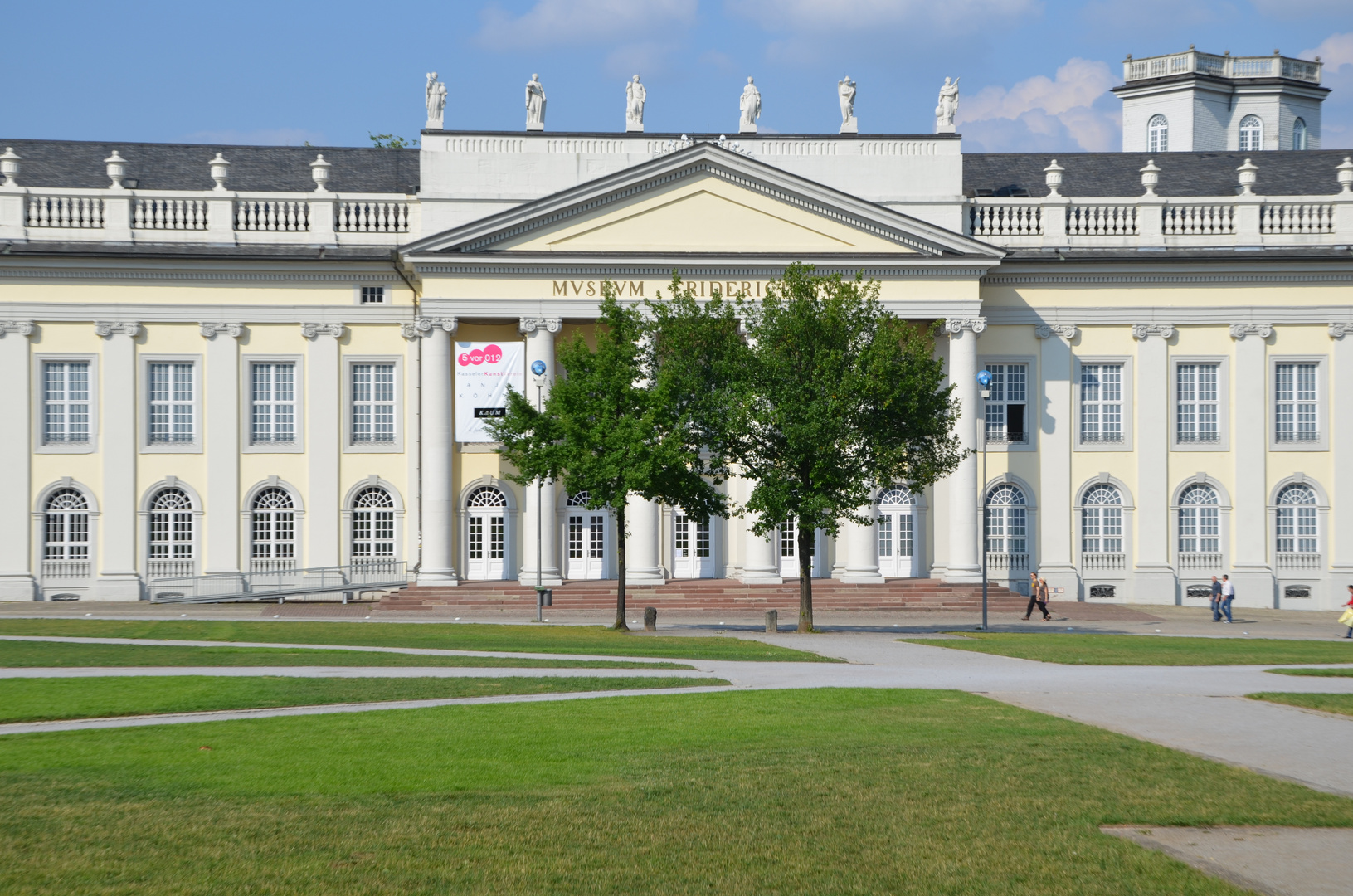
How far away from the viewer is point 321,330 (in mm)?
47781

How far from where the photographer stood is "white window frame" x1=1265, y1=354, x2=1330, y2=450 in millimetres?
49438

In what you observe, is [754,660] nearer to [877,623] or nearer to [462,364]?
[877,623]

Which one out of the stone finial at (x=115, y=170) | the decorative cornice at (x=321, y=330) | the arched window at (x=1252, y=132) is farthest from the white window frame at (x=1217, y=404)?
the stone finial at (x=115, y=170)

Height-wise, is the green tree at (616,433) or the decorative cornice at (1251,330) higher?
the decorative cornice at (1251,330)

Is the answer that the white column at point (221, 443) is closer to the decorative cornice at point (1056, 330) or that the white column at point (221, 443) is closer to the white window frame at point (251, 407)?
the white window frame at point (251, 407)

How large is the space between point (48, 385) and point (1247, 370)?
1629 inches

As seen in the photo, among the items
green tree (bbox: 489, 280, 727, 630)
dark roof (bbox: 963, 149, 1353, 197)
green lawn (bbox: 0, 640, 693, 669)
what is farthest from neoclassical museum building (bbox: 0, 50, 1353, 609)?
green lawn (bbox: 0, 640, 693, 669)

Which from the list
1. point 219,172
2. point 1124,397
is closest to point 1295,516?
point 1124,397

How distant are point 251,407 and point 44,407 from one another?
6.73m

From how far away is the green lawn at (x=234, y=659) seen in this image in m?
23.6

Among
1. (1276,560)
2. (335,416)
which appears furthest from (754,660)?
(1276,560)

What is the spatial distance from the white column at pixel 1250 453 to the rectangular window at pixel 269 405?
33.0m

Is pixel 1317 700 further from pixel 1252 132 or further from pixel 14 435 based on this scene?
pixel 1252 132

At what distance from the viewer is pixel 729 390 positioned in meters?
34.0
